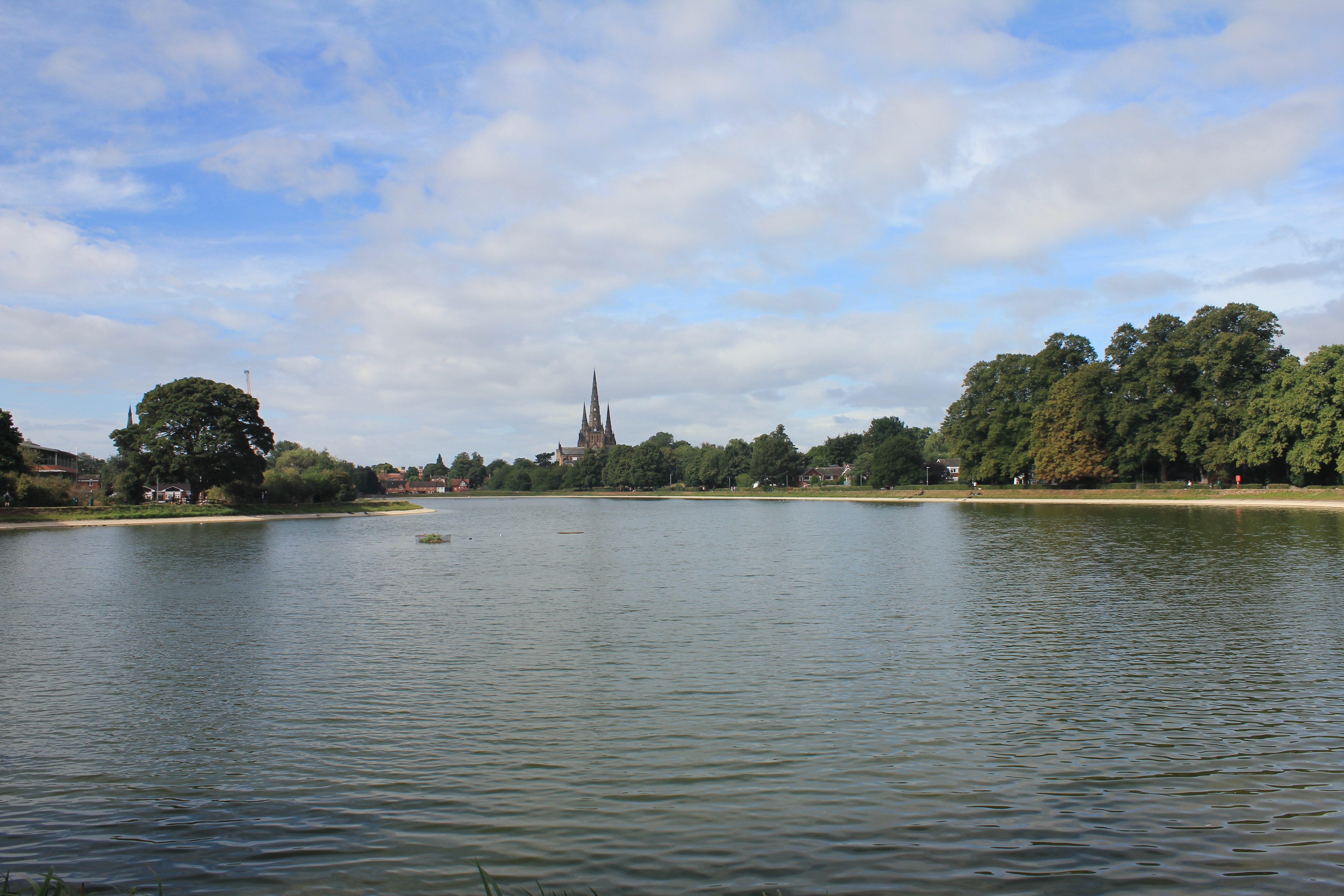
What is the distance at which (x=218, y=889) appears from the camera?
727 cm

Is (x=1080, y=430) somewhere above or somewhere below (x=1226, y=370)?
below

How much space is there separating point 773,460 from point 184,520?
104 m

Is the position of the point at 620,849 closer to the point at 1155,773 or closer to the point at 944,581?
the point at 1155,773

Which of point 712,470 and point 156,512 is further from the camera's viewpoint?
point 712,470

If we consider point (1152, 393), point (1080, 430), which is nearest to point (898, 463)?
point (1080, 430)

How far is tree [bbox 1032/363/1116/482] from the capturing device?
8175cm

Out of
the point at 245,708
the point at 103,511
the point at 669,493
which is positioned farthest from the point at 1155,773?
the point at 669,493

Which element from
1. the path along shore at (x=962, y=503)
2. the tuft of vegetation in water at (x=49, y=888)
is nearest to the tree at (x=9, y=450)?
the path along shore at (x=962, y=503)

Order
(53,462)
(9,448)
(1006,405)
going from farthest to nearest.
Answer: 1. (53,462)
2. (1006,405)
3. (9,448)

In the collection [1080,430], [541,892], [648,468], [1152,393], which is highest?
[1152,393]

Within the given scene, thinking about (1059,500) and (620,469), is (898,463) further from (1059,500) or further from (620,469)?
(620,469)

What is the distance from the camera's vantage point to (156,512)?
2943 inches

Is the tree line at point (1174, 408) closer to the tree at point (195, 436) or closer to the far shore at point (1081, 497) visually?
the far shore at point (1081, 497)

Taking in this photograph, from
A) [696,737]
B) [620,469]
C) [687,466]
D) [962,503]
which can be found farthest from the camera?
[620,469]
